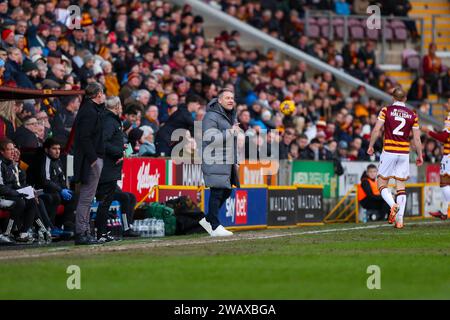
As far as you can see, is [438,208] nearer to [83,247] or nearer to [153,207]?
[153,207]

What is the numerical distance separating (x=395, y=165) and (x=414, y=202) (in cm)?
759

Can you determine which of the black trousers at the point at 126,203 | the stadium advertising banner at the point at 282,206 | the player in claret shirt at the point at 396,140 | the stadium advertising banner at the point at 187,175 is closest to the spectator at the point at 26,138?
the black trousers at the point at 126,203

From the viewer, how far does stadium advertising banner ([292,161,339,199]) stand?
84.4ft

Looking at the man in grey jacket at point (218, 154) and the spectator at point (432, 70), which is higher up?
the spectator at point (432, 70)

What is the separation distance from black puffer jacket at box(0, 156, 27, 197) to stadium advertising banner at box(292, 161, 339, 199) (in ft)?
29.4

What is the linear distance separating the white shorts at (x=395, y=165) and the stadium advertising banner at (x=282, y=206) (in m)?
3.52

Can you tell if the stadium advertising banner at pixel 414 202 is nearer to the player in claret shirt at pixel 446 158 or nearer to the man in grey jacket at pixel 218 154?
the player in claret shirt at pixel 446 158

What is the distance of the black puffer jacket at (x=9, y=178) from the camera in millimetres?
17375

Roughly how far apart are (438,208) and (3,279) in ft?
59.5

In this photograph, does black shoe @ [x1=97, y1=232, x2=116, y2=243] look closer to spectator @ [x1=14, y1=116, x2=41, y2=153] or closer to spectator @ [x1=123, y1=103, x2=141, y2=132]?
spectator @ [x1=14, y1=116, x2=41, y2=153]

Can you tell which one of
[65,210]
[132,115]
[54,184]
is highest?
[132,115]

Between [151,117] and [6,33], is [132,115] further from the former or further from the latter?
[6,33]

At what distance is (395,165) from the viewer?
20.6 metres

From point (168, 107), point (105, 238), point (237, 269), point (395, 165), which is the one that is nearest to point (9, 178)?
point (105, 238)
